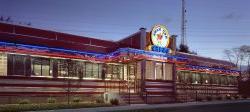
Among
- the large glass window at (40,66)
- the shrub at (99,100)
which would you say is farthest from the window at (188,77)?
the large glass window at (40,66)

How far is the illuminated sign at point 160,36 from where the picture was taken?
38.9 meters

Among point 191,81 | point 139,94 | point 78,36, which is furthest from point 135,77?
point 191,81

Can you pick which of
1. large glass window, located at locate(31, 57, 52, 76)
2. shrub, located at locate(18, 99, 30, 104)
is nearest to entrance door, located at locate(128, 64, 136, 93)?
large glass window, located at locate(31, 57, 52, 76)

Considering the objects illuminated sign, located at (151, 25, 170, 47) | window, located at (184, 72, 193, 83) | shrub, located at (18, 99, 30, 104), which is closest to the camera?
shrub, located at (18, 99, 30, 104)

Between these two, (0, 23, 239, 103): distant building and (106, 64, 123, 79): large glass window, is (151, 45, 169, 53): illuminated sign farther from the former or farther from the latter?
(106, 64, 123, 79): large glass window

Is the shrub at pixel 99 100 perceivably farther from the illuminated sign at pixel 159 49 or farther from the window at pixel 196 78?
the window at pixel 196 78

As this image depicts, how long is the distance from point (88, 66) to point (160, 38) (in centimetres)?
823

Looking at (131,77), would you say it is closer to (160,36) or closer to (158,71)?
(158,71)

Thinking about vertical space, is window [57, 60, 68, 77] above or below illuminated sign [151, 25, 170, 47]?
below

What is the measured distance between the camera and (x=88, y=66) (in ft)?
122

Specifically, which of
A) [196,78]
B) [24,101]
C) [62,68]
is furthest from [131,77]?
[196,78]

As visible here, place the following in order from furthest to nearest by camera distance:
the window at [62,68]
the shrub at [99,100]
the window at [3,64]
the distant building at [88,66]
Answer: the window at [62,68] → the shrub at [99,100] → the distant building at [88,66] → the window at [3,64]

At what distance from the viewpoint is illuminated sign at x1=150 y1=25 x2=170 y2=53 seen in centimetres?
3875

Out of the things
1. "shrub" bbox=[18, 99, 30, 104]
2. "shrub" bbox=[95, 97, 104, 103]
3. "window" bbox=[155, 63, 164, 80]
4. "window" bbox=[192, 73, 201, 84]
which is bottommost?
"shrub" bbox=[95, 97, 104, 103]
